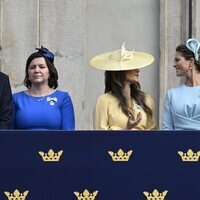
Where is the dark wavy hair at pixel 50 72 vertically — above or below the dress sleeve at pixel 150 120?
above

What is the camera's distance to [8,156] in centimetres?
692

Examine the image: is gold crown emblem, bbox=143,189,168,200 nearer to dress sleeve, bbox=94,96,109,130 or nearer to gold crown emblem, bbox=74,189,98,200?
gold crown emblem, bbox=74,189,98,200

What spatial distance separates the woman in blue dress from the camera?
7605 mm

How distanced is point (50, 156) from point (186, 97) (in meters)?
1.27

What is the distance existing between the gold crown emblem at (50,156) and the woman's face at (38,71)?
939 mm

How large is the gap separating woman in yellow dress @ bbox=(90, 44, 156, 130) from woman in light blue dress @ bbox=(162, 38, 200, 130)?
25cm

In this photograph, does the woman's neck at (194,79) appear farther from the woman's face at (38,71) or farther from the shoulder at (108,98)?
the woman's face at (38,71)

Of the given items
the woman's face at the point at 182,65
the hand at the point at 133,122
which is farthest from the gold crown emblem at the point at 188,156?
the woman's face at the point at 182,65

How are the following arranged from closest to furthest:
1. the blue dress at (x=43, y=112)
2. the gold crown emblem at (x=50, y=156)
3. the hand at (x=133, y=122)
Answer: the gold crown emblem at (x=50, y=156) < the hand at (x=133, y=122) < the blue dress at (x=43, y=112)

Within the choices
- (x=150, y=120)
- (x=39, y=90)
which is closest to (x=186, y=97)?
(x=150, y=120)

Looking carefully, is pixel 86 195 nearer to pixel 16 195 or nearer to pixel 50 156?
pixel 50 156

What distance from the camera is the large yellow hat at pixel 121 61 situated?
778 cm

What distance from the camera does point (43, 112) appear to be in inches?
300

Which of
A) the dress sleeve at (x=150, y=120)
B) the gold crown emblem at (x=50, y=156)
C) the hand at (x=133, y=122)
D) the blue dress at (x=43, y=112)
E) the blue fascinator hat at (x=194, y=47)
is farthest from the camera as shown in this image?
the dress sleeve at (x=150, y=120)
